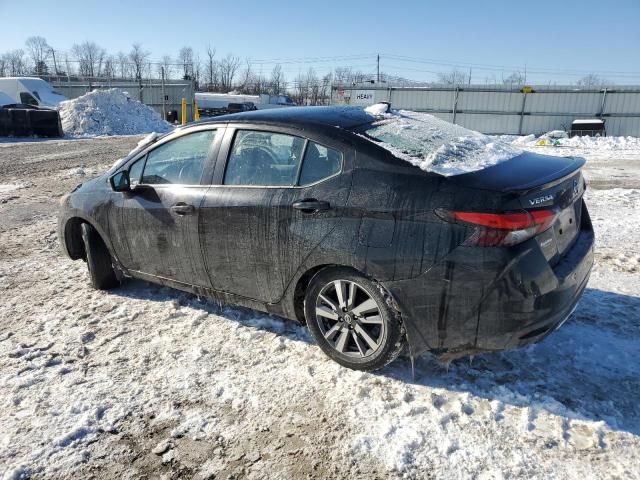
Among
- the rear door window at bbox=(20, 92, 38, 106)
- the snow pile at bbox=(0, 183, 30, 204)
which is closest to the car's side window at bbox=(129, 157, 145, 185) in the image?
the snow pile at bbox=(0, 183, 30, 204)

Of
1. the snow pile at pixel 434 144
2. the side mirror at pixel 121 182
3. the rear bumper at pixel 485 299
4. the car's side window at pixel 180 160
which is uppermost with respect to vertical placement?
the snow pile at pixel 434 144

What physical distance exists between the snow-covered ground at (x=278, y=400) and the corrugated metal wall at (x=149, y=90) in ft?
110

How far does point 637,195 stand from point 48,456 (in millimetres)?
9280

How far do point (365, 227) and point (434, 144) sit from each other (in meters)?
0.87

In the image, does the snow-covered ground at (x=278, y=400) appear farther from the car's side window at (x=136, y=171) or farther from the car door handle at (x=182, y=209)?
the car's side window at (x=136, y=171)

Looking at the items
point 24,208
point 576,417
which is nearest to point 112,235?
point 576,417

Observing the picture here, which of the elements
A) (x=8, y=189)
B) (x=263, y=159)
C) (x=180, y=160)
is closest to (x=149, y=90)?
(x=8, y=189)

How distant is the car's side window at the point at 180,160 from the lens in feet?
12.7

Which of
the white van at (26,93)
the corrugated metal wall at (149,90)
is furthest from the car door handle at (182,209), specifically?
the corrugated metal wall at (149,90)

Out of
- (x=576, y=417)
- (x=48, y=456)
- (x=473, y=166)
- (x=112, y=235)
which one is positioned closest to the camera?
(x=48, y=456)

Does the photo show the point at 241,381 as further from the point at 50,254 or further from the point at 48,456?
the point at 50,254

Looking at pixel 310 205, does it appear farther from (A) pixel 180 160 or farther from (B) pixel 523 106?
(B) pixel 523 106

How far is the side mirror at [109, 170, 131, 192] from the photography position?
13.7 ft

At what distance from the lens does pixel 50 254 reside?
5906mm
